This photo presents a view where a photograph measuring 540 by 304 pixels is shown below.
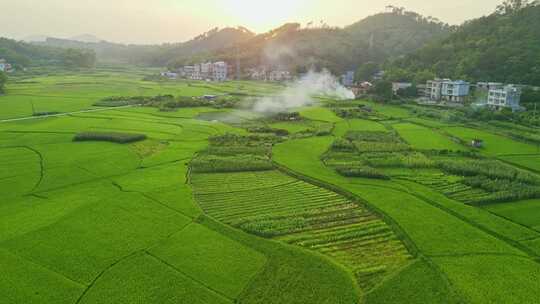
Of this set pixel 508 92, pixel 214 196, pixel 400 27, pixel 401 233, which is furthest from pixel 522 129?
pixel 400 27

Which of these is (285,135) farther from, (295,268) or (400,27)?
(400,27)

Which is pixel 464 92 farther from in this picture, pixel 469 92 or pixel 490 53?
pixel 490 53

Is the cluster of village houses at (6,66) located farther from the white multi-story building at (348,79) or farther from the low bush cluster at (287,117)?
the white multi-story building at (348,79)

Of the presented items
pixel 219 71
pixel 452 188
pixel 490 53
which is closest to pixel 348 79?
pixel 490 53

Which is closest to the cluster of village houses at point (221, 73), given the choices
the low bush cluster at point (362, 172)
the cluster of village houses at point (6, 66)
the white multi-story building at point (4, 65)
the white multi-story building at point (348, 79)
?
the white multi-story building at point (348, 79)

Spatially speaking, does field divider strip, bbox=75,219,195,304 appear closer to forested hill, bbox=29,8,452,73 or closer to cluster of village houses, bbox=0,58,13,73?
forested hill, bbox=29,8,452,73
